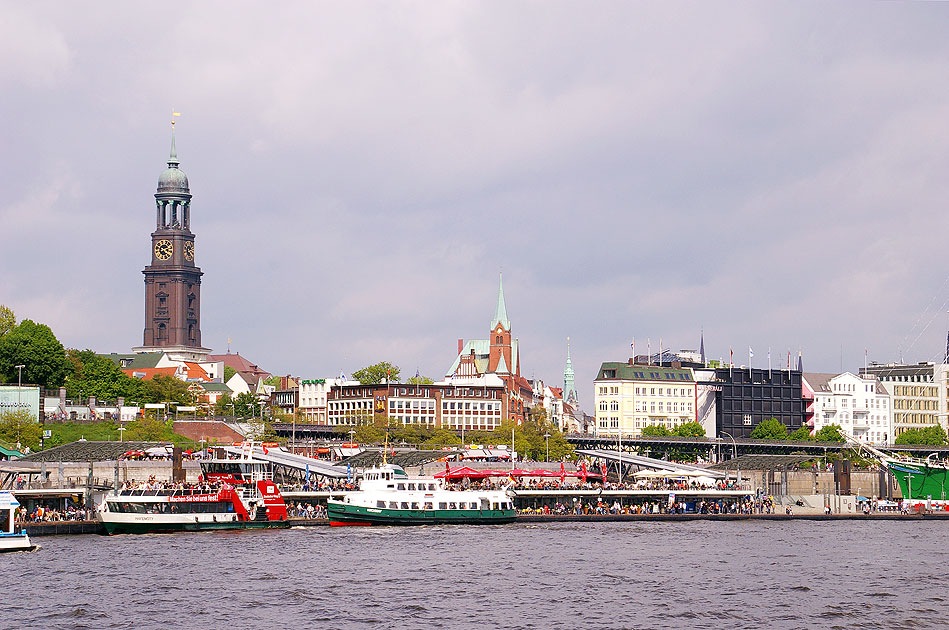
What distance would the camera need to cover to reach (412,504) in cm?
11825

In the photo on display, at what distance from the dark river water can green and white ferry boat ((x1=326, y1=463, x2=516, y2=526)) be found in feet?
15.9

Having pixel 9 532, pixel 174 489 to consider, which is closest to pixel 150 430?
pixel 174 489

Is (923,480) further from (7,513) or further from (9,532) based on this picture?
(9,532)

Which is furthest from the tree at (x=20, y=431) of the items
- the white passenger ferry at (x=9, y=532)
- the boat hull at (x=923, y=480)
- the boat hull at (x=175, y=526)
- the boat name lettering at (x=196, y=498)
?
the boat hull at (x=923, y=480)

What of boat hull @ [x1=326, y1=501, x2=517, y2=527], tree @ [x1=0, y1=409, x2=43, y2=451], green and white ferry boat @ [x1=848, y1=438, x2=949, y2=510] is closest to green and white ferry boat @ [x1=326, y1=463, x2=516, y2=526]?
boat hull @ [x1=326, y1=501, x2=517, y2=527]

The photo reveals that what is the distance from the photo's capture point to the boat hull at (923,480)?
525ft

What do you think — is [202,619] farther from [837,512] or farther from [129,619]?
[837,512]

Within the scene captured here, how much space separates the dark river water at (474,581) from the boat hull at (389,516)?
4.63 meters

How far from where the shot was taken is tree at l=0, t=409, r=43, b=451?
6580 inches

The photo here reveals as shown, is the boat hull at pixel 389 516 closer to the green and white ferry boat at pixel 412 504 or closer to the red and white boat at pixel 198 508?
the green and white ferry boat at pixel 412 504

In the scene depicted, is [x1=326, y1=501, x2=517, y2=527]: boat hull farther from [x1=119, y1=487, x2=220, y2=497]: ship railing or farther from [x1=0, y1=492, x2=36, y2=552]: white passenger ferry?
[x1=0, y1=492, x2=36, y2=552]: white passenger ferry

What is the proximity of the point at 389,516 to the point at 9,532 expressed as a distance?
3474 centimetres

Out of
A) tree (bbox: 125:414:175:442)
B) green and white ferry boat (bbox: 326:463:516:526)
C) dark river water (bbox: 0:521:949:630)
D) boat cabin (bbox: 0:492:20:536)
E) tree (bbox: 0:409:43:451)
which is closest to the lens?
dark river water (bbox: 0:521:949:630)

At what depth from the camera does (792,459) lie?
162625 mm
